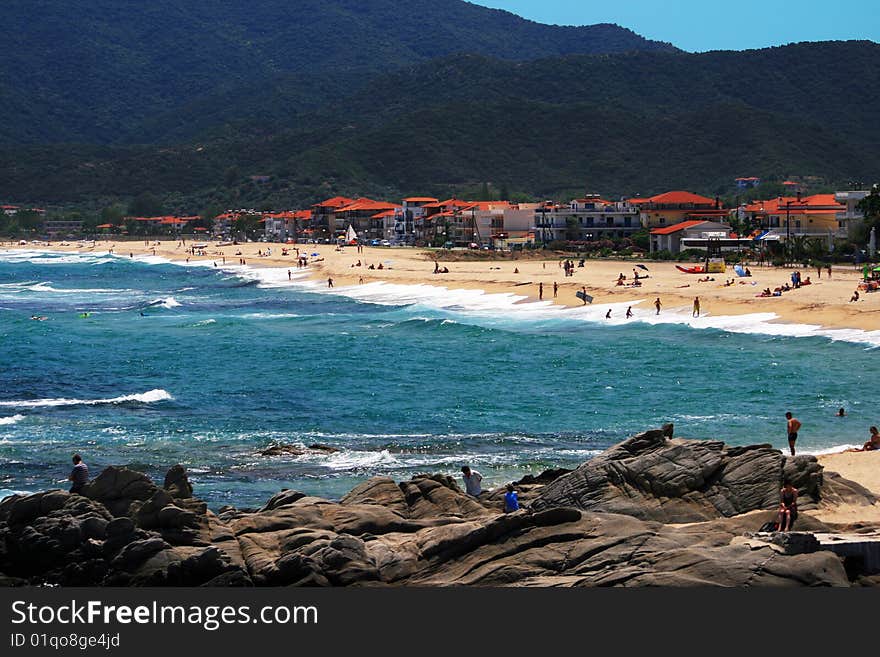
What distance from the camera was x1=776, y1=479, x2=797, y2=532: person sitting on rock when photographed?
15969 mm

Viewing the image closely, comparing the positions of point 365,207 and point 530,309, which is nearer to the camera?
point 530,309

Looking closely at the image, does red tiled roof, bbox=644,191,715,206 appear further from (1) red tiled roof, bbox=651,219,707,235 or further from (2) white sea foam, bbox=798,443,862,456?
(2) white sea foam, bbox=798,443,862,456

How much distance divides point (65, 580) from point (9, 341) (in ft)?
121

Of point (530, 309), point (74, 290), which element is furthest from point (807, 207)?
point (74, 290)

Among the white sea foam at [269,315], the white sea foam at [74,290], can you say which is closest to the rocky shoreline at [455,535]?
the white sea foam at [269,315]

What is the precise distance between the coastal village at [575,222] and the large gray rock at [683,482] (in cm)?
5849

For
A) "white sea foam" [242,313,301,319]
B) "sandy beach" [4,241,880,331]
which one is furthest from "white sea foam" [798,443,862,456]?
"white sea foam" [242,313,301,319]

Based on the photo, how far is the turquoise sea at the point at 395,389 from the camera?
2452 cm

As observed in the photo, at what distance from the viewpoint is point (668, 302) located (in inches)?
2108

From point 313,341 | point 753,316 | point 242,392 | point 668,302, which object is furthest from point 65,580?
point 668,302

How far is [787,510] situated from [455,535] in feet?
14.8

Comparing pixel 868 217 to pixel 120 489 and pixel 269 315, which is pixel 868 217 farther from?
pixel 120 489

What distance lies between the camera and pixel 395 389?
34.4m

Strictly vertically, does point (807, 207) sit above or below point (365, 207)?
below
